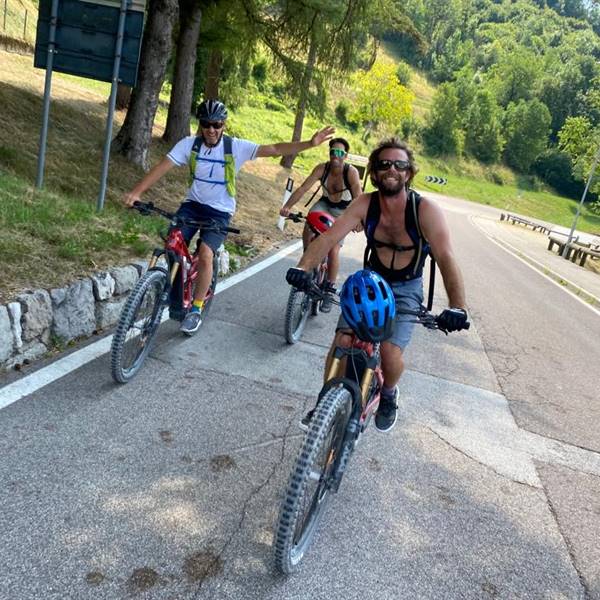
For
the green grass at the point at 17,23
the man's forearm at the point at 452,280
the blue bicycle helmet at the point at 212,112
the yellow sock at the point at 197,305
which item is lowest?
the yellow sock at the point at 197,305

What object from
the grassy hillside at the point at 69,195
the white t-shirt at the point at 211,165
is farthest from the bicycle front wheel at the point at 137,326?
the white t-shirt at the point at 211,165

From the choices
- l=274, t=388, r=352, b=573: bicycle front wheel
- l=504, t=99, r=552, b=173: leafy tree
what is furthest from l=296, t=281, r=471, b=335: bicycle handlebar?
l=504, t=99, r=552, b=173: leafy tree

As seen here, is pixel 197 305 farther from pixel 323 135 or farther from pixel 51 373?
pixel 323 135

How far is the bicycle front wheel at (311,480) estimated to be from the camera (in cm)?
278

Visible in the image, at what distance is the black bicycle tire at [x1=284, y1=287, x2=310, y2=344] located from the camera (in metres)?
6.31

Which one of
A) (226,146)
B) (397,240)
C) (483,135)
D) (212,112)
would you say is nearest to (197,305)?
(226,146)

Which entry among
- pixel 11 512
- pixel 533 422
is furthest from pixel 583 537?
pixel 11 512

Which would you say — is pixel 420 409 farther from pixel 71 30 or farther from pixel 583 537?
pixel 71 30

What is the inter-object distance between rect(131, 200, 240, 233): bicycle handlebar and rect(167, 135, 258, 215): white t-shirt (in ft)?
0.85

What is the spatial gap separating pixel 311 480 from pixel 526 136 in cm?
11858

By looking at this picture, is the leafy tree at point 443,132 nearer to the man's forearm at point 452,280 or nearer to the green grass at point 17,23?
the green grass at point 17,23

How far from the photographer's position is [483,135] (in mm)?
106688

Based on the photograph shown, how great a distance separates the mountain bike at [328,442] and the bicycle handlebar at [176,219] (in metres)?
2.20

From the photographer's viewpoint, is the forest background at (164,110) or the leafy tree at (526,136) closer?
the forest background at (164,110)
